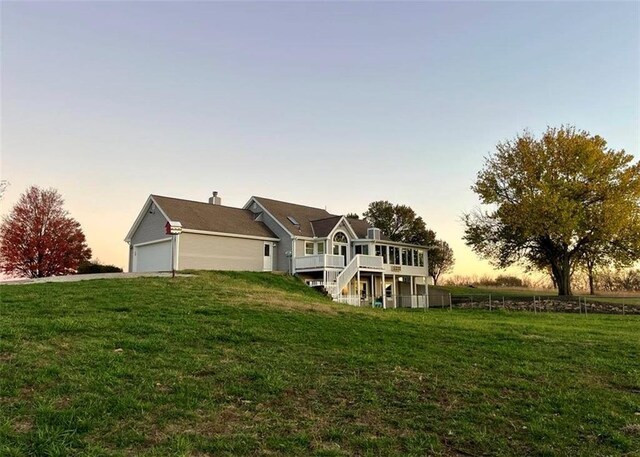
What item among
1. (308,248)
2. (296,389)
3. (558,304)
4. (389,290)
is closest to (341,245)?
(308,248)

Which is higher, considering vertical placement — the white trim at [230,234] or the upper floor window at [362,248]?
the white trim at [230,234]

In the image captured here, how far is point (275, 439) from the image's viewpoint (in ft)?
16.2

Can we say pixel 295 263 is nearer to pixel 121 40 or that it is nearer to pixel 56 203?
pixel 121 40

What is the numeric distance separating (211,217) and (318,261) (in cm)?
735

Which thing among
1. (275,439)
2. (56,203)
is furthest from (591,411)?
(56,203)

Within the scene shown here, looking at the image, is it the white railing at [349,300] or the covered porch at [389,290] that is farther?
the covered porch at [389,290]

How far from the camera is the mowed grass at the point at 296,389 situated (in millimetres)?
4922

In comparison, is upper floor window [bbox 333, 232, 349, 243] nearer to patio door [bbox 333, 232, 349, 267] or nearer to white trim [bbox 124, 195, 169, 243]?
patio door [bbox 333, 232, 349, 267]

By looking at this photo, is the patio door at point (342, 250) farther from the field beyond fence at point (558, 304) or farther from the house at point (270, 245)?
the field beyond fence at point (558, 304)

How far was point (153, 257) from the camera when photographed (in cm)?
2877

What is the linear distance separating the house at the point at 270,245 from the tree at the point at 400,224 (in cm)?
1826

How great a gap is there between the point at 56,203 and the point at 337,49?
30.4 m

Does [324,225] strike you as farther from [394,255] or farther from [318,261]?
[394,255]

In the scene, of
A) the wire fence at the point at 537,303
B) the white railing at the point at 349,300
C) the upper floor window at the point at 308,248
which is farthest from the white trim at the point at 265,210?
the wire fence at the point at 537,303
